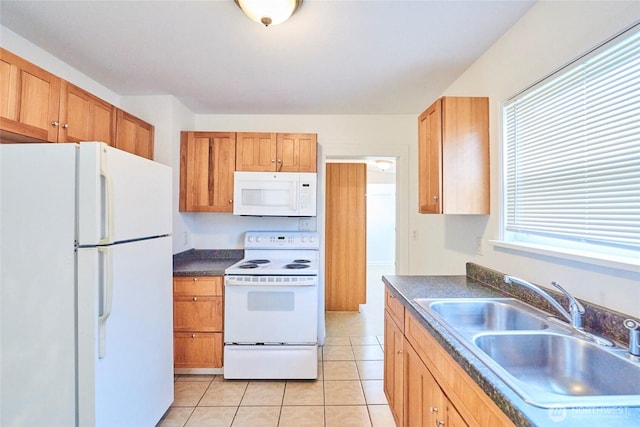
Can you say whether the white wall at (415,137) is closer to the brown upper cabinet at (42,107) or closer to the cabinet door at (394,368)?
the brown upper cabinet at (42,107)

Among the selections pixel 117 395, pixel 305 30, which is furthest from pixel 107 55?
pixel 117 395

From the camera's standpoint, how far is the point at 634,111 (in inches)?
40.8

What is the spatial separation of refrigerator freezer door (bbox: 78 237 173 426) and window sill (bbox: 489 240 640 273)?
6.75 feet

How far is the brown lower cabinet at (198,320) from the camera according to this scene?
247 centimetres

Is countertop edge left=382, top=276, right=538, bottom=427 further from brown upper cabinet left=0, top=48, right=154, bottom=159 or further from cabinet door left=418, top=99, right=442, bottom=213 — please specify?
brown upper cabinet left=0, top=48, right=154, bottom=159

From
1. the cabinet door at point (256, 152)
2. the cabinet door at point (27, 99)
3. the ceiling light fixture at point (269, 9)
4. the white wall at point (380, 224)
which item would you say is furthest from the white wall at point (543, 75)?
the white wall at point (380, 224)

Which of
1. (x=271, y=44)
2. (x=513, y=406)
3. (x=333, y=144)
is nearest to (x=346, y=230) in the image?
(x=333, y=144)

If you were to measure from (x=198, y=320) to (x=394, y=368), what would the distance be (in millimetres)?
1601

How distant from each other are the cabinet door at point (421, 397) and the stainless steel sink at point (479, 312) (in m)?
0.26

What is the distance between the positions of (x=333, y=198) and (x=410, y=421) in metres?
2.87

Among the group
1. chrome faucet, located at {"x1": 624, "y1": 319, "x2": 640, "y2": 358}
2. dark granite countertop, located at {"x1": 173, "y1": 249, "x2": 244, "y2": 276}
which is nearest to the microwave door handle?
dark granite countertop, located at {"x1": 173, "y1": 249, "x2": 244, "y2": 276}

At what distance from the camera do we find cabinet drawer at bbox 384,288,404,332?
1.72 m

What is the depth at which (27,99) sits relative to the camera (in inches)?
62.9

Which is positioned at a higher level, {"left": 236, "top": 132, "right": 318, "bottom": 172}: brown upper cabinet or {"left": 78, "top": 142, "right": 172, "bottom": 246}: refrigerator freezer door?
{"left": 236, "top": 132, "right": 318, "bottom": 172}: brown upper cabinet
